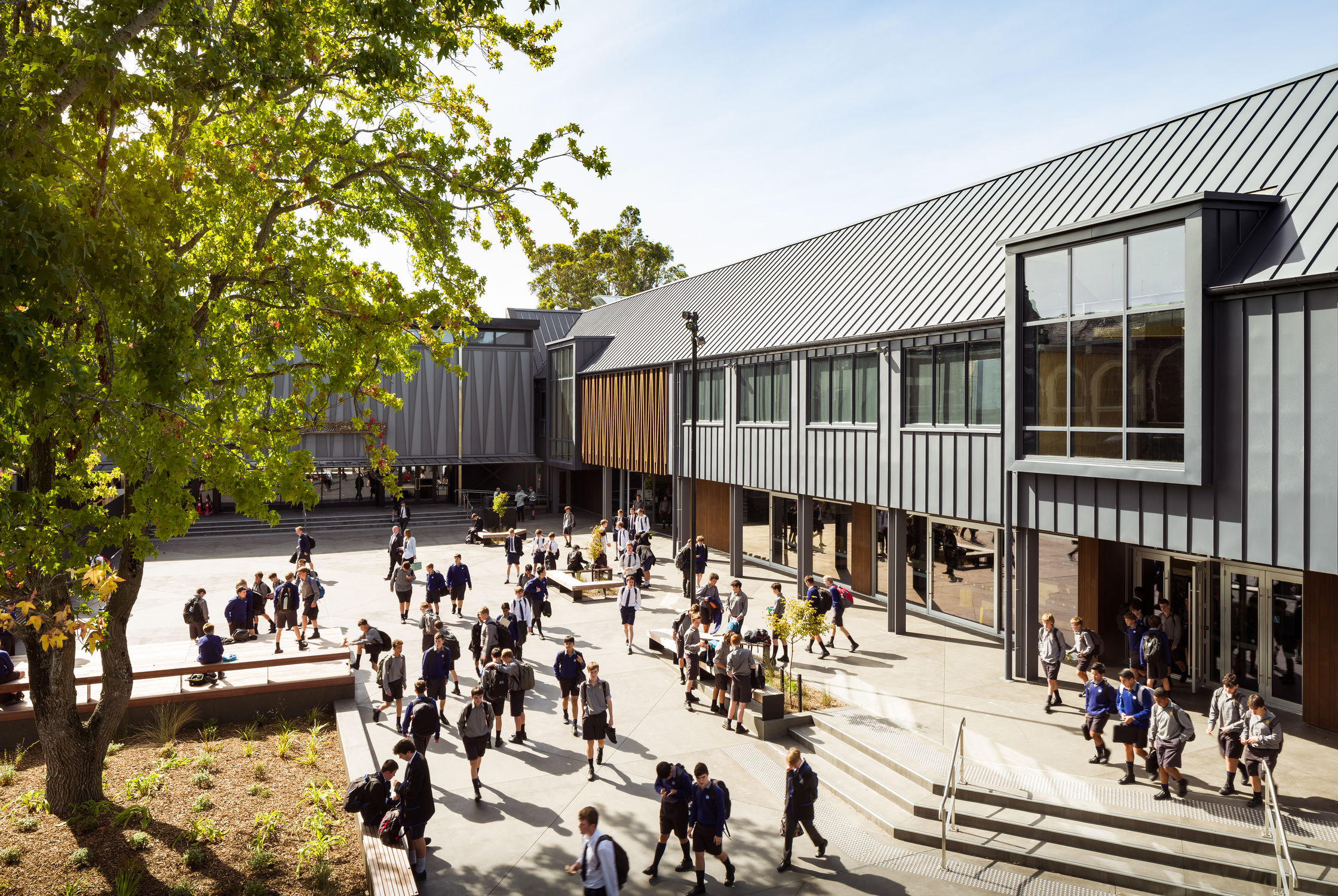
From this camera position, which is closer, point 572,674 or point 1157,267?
point 1157,267

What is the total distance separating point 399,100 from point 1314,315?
12455 mm

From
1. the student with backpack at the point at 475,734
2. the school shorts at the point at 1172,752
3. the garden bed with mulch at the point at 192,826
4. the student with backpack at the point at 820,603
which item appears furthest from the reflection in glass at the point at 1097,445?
the garden bed with mulch at the point at 192,826

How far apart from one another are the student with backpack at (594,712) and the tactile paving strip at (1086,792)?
409 cm

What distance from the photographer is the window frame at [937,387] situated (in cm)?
1614

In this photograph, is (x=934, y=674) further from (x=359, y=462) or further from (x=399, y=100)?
(x=359, y=462)

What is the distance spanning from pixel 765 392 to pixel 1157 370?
12.6m

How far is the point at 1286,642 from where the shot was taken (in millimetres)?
13750

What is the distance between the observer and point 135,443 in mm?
7699

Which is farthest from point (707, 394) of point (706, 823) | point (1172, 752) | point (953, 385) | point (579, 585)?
point (706, 823)

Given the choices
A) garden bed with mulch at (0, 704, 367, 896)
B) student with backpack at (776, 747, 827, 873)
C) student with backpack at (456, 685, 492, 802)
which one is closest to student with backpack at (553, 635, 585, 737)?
student with backpack at (456, 685, 492, 802)

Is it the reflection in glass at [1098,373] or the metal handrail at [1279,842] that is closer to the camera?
the metal handrail at [1279,842]

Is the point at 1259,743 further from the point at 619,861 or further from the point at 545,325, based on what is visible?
the point at 545,325

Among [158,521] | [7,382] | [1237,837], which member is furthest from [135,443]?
[1237,837]

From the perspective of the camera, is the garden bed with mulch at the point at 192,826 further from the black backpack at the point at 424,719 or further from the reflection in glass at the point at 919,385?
the reflection in glass at the point at 919,385
